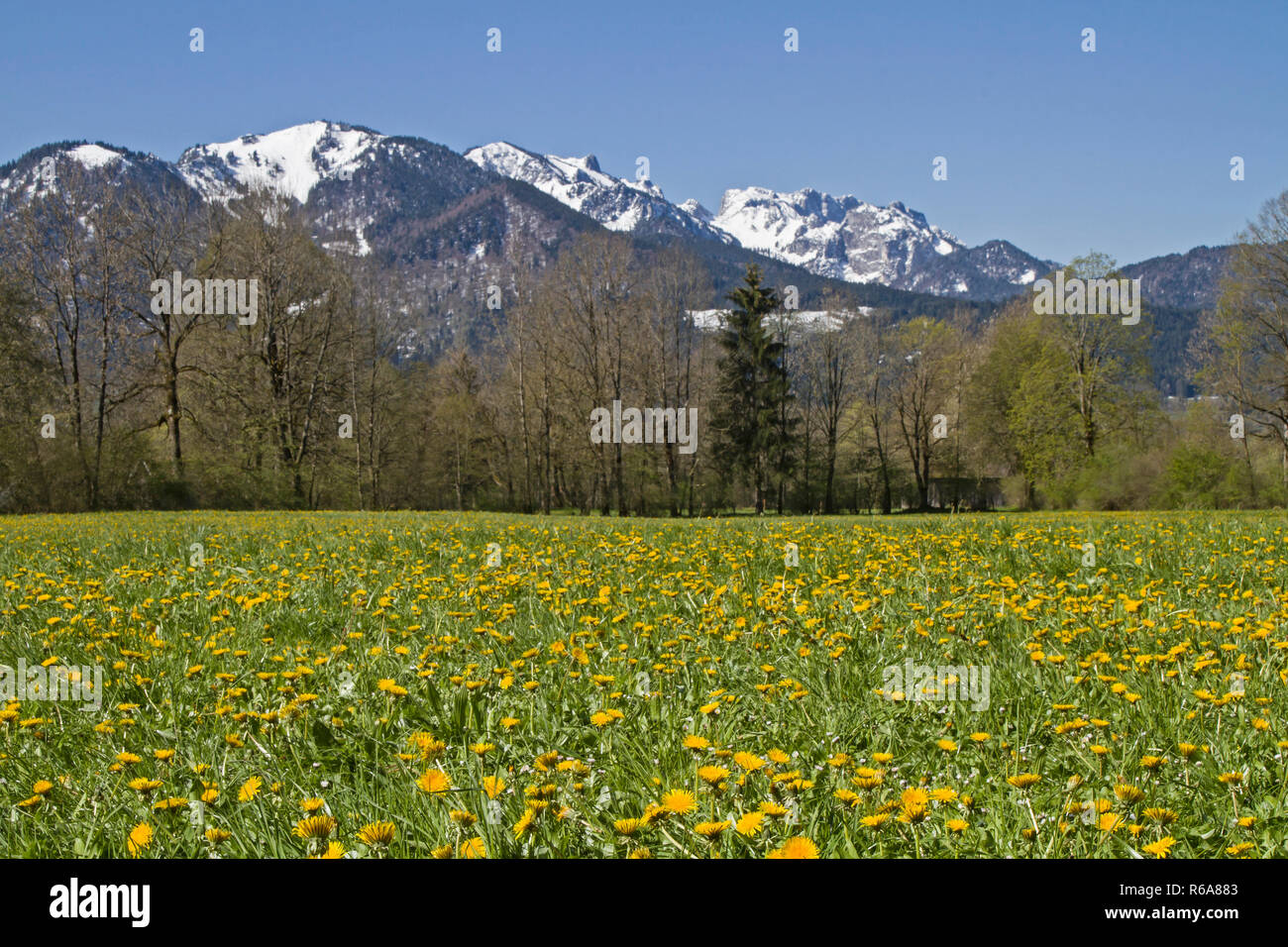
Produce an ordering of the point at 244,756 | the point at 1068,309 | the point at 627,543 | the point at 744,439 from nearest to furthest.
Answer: the point at 244,756 → the point at 627,543 → the point at 1068,309 → the point at 744,439

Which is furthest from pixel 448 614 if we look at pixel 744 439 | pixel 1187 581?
pixel 744 439

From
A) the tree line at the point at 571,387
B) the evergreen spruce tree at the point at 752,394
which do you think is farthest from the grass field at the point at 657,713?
the evergreen spruce tree at the point at 752,394

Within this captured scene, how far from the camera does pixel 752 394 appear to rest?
46.2 m

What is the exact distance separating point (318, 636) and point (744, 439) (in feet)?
140

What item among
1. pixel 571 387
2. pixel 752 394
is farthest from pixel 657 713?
pixel 752 394

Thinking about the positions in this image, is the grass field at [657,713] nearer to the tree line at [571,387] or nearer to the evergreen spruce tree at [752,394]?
the tree line at [571,387]

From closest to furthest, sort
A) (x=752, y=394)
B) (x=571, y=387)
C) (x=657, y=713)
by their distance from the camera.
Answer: (x=657, y=713)
(x=571, y=387)
(x=752, y=394)

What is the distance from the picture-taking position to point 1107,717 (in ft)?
9.77

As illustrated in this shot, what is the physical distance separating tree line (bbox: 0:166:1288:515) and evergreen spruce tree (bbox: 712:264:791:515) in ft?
0.54

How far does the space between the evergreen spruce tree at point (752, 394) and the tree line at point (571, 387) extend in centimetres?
17

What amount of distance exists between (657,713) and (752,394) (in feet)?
144

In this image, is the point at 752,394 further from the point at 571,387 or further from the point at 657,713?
the point at 657,713

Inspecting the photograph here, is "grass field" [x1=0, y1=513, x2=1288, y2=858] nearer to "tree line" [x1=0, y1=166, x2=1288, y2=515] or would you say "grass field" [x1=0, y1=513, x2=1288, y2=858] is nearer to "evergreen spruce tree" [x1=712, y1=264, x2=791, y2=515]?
"tree line" [x1=0, y1=166, x2=1288, y2=515]
